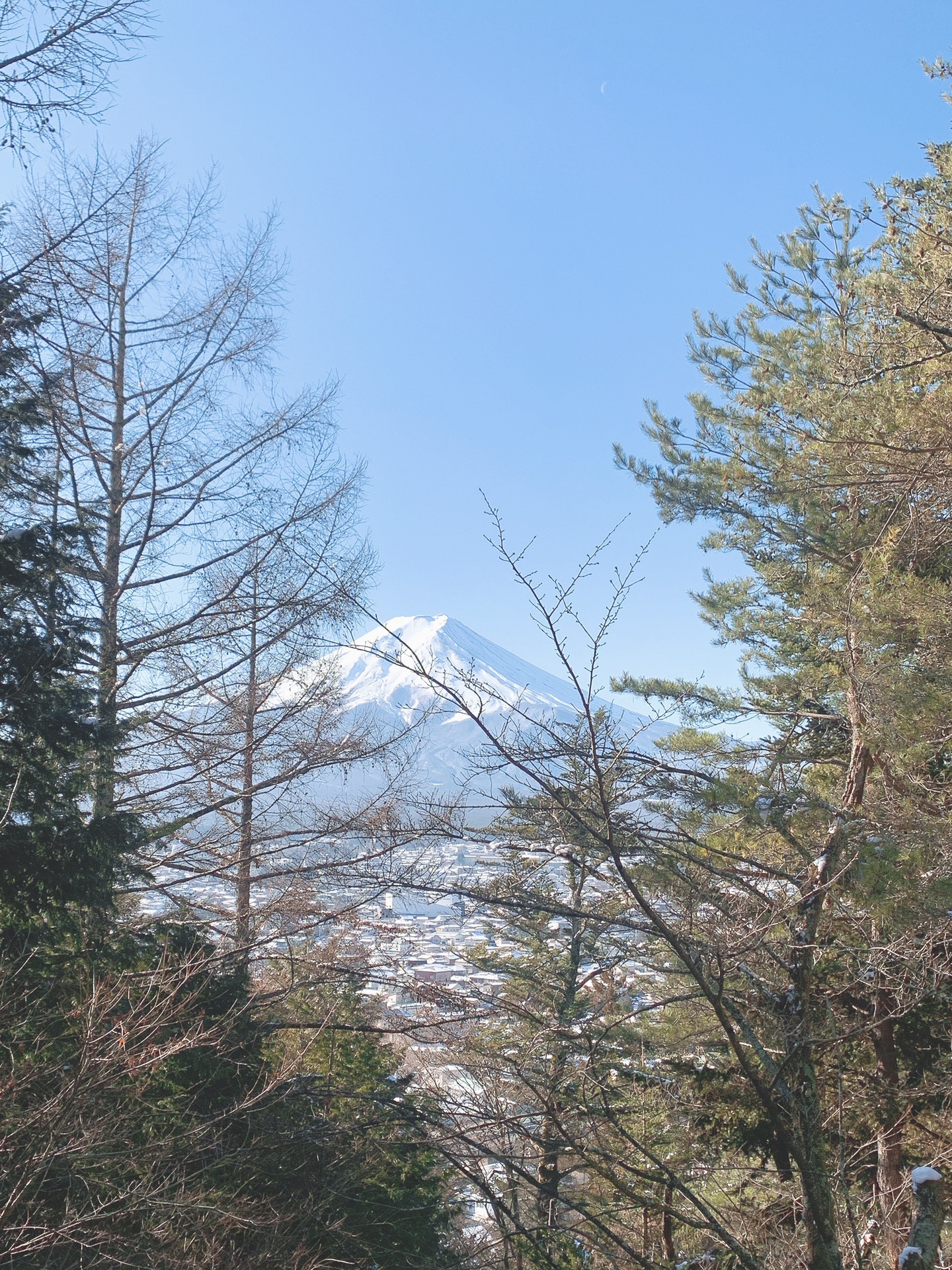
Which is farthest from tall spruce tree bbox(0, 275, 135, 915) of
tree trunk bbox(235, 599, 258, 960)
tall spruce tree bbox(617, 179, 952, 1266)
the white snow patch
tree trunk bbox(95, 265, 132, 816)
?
the white snow patch

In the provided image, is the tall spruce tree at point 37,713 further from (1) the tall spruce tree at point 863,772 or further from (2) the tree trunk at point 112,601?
(1) the tall spruce tree at point 863,772

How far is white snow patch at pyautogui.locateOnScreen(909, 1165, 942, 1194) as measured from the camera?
4.45 m

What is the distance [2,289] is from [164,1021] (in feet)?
13.9

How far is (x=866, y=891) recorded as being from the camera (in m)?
4.72

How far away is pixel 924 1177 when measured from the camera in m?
4.45

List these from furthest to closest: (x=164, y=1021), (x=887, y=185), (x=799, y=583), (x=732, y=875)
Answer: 1. (x=799, y=583)
2. (x=887, y=185)
3. (x=732, y=875)
4. (x=164, y=1021)

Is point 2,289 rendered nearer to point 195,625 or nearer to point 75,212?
point 75,212

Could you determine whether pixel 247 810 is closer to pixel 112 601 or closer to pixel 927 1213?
pixel 112 601

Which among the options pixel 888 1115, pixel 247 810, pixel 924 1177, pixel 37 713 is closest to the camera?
pixel 924 1177

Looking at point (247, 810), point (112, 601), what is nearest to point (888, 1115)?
point (247, 810)

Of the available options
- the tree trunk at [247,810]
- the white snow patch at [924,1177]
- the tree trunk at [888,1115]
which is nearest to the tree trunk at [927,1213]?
→ the white snow patch at [924,1177]

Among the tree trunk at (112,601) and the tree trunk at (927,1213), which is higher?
the tree trunk at (112,601)

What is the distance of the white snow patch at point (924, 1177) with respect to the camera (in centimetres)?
445

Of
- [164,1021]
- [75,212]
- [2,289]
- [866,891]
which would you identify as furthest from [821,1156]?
[75,212]
